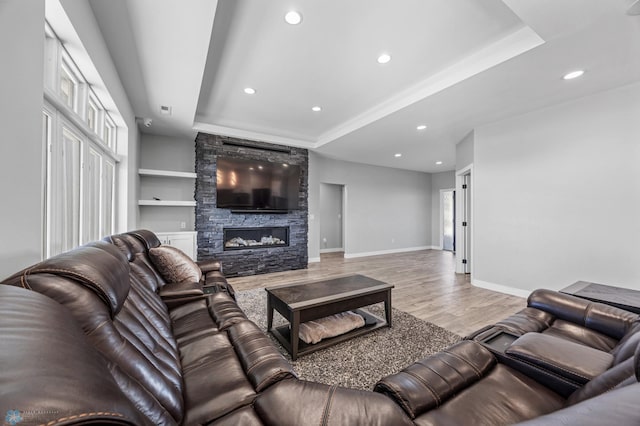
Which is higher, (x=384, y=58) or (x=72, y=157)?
(x=384, y=58)

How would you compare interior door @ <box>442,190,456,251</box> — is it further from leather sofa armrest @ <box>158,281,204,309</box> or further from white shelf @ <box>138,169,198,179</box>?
leather sofa armrest @ <box>158,281,204,309</box>

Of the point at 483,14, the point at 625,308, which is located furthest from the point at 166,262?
the point at 625,308

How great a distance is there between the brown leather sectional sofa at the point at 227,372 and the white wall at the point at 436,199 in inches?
283

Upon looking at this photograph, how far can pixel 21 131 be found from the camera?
40.1 inches

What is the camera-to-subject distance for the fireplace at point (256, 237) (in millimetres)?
4809

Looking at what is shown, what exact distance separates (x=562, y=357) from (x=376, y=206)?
6.41m

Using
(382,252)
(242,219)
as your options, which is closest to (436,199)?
(382,252)

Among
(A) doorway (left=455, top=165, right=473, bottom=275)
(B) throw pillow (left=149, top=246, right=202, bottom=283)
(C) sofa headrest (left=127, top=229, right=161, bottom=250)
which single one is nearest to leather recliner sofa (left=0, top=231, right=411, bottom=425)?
(B) throw pillow (left=149, top=246, right=202, bottom=283)

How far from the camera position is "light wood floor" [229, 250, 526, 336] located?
2.88 meters

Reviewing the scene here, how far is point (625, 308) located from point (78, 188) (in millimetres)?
4062

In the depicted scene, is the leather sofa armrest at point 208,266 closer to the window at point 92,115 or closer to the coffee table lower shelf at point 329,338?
the coffee table lower shelf at point 329,338

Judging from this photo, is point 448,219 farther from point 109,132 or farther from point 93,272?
point 93,272

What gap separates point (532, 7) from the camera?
5.50 ft

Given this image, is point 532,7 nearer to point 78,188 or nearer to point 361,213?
point 78,188
